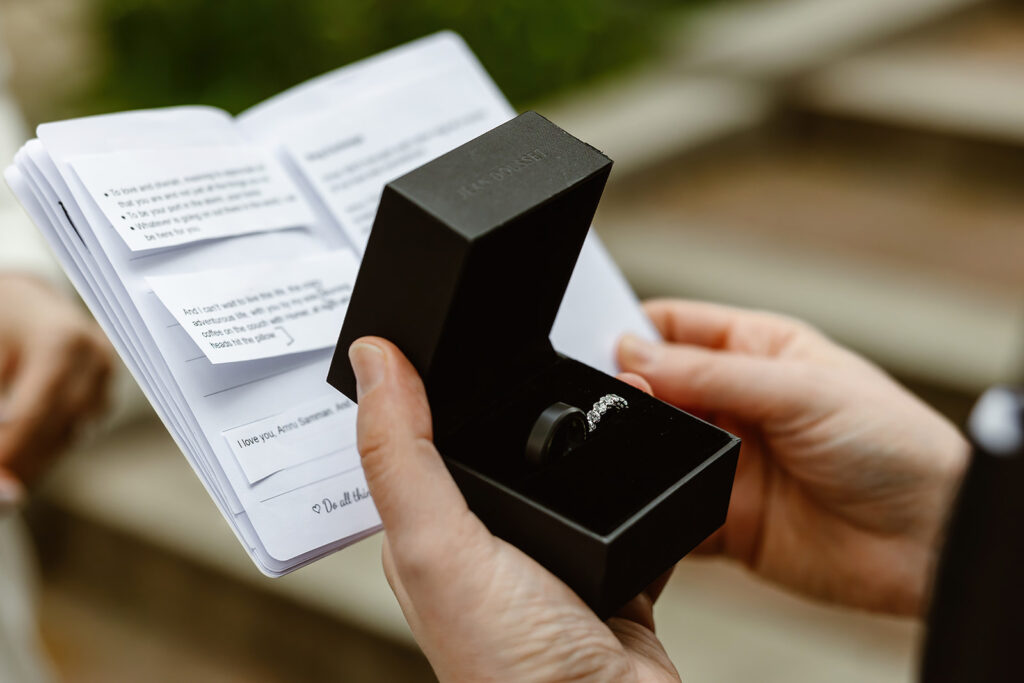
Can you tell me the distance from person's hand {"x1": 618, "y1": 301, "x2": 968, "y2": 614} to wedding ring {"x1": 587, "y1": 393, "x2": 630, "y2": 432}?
0.66ft

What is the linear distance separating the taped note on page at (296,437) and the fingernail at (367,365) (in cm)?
13

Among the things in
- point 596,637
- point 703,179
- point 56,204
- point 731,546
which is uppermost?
point 56,204

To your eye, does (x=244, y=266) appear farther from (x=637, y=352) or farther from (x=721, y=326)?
(x=721, y=326)

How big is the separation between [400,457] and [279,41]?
2.36 m

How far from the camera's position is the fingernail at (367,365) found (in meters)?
0.66

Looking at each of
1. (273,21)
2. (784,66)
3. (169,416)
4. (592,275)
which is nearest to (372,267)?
(169,416)

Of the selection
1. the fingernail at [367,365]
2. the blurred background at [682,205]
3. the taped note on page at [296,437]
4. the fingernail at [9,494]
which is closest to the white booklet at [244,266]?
the taped note on page at [296,437]

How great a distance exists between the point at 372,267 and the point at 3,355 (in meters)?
0.79

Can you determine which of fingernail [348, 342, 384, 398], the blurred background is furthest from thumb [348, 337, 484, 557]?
the blurred background

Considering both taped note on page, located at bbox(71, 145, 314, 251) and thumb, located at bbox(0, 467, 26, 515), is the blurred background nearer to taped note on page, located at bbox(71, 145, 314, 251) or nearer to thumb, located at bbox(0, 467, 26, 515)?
thumb, located at bbox(0, 467, 26, 515)

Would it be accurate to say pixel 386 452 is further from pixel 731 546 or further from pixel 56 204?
→ pixel 731 546

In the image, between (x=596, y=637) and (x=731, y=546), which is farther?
(x=731, y=546)

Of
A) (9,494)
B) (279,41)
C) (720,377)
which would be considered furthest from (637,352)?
(279,41)

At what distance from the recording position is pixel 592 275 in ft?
3.25
